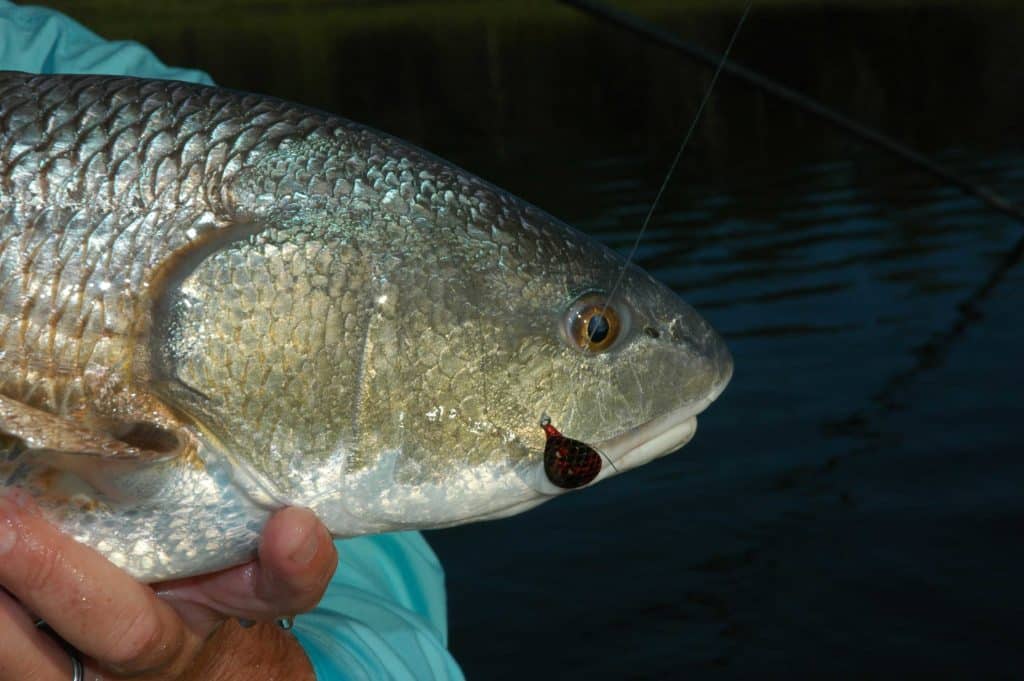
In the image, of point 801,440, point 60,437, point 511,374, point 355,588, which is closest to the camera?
point 60,437

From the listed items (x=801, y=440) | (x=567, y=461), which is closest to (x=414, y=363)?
(x=567, y=461)

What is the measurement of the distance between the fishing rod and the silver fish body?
322 centimetres

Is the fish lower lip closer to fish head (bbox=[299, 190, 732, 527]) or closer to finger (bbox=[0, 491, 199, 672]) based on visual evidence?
fish head (bbox=[299, 190, 732, 527])

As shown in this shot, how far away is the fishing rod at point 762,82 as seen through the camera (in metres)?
7.11

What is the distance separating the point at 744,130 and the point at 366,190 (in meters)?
23.4

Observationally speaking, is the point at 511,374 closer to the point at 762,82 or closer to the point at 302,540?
the point at 302,540

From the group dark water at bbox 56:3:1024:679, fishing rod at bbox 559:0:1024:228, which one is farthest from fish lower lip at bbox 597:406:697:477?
dark water at bbox 56:3:1024:679

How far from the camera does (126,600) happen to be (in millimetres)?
2223

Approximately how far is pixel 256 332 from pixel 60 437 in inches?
12.9

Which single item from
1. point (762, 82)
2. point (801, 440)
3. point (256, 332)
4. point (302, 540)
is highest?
point (256, 332)

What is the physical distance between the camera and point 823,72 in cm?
3045

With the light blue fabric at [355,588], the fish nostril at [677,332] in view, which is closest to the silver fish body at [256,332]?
the fish nostril at [677,332]

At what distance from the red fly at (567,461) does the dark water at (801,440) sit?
5051 millimetres

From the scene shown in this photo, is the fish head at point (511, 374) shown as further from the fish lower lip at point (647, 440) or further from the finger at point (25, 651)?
the finger at point (25, 651)
